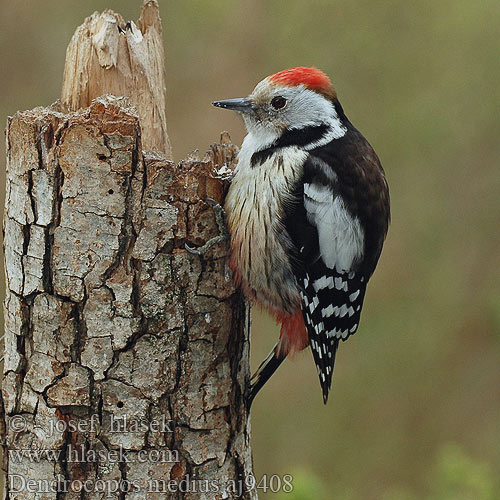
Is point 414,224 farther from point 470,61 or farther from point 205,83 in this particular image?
point 205,83

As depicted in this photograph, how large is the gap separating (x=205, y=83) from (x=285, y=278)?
2197mm

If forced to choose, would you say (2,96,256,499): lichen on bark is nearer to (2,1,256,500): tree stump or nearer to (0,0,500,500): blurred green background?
(2,1,256,500): tree stump

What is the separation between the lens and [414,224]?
499 cm

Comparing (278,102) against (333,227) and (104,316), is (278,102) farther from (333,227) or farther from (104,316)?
(104,316)

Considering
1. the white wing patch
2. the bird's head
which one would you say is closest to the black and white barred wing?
the white wing patch

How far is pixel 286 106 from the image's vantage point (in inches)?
118

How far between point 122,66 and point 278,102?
64 centimetres

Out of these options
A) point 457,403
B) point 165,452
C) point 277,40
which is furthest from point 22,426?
point 457,403

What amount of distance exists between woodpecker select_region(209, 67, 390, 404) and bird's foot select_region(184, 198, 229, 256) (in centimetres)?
5

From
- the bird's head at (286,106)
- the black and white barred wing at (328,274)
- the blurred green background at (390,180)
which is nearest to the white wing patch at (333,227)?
the black and white barred wing at (328,274)

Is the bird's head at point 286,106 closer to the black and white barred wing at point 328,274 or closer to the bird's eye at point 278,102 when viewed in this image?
the bird's eye at point 278,102

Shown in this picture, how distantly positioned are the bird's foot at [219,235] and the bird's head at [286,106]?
22.4 inches

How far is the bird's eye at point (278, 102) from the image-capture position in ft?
9.87

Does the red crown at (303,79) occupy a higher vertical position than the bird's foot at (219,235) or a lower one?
higher
